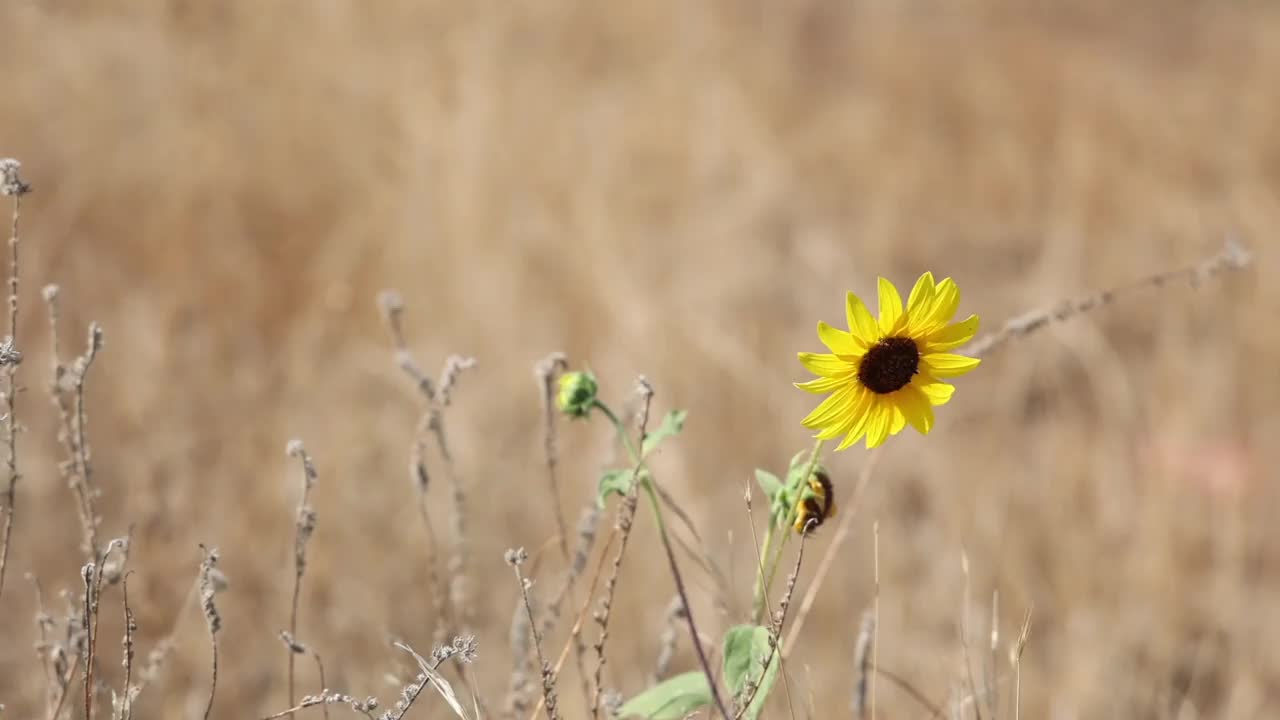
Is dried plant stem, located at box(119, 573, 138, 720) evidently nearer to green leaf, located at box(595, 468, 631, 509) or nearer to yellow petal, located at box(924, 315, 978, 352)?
green leaf, located at box(595, 468, 631, 509)

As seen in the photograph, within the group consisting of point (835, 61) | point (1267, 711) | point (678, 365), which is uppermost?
point (835, 61)

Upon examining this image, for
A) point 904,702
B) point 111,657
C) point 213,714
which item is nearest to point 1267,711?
point 904,702

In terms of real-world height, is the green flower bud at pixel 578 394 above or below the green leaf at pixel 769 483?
above

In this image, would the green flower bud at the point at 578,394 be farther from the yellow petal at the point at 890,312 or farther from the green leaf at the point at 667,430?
the yellow petal at the point at 890,312

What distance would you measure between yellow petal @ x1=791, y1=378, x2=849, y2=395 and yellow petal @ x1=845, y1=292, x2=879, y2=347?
30mm

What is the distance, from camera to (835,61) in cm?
442

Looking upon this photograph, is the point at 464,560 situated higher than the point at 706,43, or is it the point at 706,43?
the point at 706,43

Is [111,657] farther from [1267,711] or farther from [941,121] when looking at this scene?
[941,121]

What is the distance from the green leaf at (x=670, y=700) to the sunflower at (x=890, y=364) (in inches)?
9.5

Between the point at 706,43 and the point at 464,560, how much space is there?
2.96 metres

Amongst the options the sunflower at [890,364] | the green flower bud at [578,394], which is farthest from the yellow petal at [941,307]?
the green flower bud at [578,394]

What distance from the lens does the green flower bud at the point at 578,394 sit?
87 centimetres

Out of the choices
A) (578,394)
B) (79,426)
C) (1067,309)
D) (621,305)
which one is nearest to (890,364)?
(578,394)

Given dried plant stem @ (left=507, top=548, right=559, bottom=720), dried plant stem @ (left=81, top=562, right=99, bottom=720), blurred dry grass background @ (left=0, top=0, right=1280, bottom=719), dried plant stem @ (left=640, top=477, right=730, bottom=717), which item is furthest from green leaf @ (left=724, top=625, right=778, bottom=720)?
dried plant stem @ (left=81, top=562, right=99, bottom=720)
